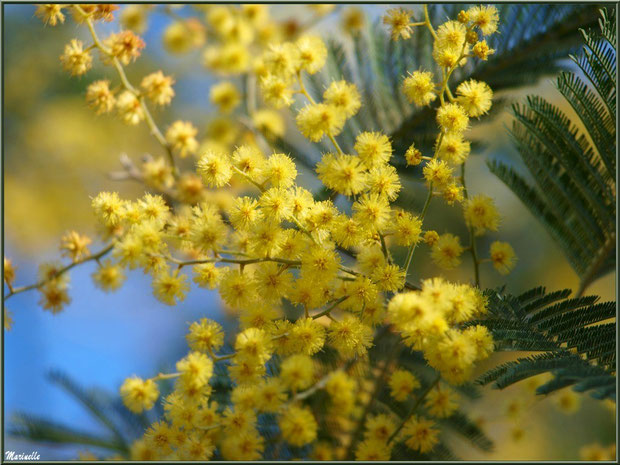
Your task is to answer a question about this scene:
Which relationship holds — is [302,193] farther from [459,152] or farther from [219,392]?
[219,392]

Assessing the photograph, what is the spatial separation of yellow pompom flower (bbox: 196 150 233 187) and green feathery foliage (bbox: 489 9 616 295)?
2.09 ft

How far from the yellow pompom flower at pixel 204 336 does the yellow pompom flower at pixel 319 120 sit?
429 millimetres

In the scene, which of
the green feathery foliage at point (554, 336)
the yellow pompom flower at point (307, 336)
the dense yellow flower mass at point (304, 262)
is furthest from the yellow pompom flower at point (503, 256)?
the yellow pompom flower at point (307, 336)

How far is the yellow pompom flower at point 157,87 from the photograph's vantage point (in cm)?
152

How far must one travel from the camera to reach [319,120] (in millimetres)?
1050

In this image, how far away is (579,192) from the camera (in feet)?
4.17

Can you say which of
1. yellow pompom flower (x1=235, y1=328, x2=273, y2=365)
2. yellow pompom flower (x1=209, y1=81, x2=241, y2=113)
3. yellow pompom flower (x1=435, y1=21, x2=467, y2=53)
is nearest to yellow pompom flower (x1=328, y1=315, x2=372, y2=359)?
yellow pompom flower (x1=235, y1=328, x2=273, y2=365)

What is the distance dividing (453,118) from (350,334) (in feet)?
1.56

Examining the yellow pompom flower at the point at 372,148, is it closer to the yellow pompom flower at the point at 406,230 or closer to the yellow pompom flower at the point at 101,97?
the yellow pompom flower at the point at 406,230

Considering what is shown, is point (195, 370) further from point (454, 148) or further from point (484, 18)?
point (484, 18)

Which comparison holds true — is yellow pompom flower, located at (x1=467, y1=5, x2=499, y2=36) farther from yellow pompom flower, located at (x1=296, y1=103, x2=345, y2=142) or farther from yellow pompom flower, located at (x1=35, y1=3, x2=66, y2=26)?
yellow pompom flower, located at (x1=35, y1=3, x2=66, y2=26)

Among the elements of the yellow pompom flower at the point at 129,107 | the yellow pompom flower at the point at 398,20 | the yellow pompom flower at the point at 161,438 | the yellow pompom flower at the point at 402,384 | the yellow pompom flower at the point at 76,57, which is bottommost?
the yellow pompom flower at the point at 161,438

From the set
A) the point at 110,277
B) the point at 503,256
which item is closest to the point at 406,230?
the point at 503,256

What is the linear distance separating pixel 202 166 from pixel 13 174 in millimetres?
3760
